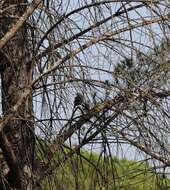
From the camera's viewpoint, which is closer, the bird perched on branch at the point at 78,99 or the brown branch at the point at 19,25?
the brown branch at the point at 19,25

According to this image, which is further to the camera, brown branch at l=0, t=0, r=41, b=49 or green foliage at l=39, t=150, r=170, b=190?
green foliage at l=39, t=150, r=170, b=190

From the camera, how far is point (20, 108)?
233 centimetres

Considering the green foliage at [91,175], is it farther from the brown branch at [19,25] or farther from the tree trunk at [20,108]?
the brown branch at [19,25]

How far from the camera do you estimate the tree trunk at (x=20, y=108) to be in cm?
233

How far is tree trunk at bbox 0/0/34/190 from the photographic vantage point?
91.7 inches

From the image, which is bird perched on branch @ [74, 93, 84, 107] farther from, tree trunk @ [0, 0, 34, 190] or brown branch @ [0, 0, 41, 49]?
brown branch @ [0, 0, 41, 49]

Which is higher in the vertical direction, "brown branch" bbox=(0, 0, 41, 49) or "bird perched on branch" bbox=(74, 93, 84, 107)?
"brown branch" bbox=(0, 0, 41, 49)

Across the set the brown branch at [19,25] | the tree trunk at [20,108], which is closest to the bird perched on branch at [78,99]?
the tree trunk at [20,108]

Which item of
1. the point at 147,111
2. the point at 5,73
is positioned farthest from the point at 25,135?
the point at 147,111

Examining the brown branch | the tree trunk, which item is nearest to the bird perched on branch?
the tree trunk

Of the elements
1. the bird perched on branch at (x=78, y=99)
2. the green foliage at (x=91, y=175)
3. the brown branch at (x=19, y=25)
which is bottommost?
the green foliage at (x=91, y=175)

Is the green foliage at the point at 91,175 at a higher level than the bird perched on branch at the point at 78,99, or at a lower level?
lower

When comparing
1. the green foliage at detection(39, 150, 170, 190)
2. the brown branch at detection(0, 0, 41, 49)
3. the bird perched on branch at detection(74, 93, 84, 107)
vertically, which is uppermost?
the brown branch at detection(0, 0, 41, 49)

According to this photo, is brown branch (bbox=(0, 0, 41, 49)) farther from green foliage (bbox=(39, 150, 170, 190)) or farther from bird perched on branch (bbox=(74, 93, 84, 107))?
green foliage (bbox=(39, 150, 170, 190))
